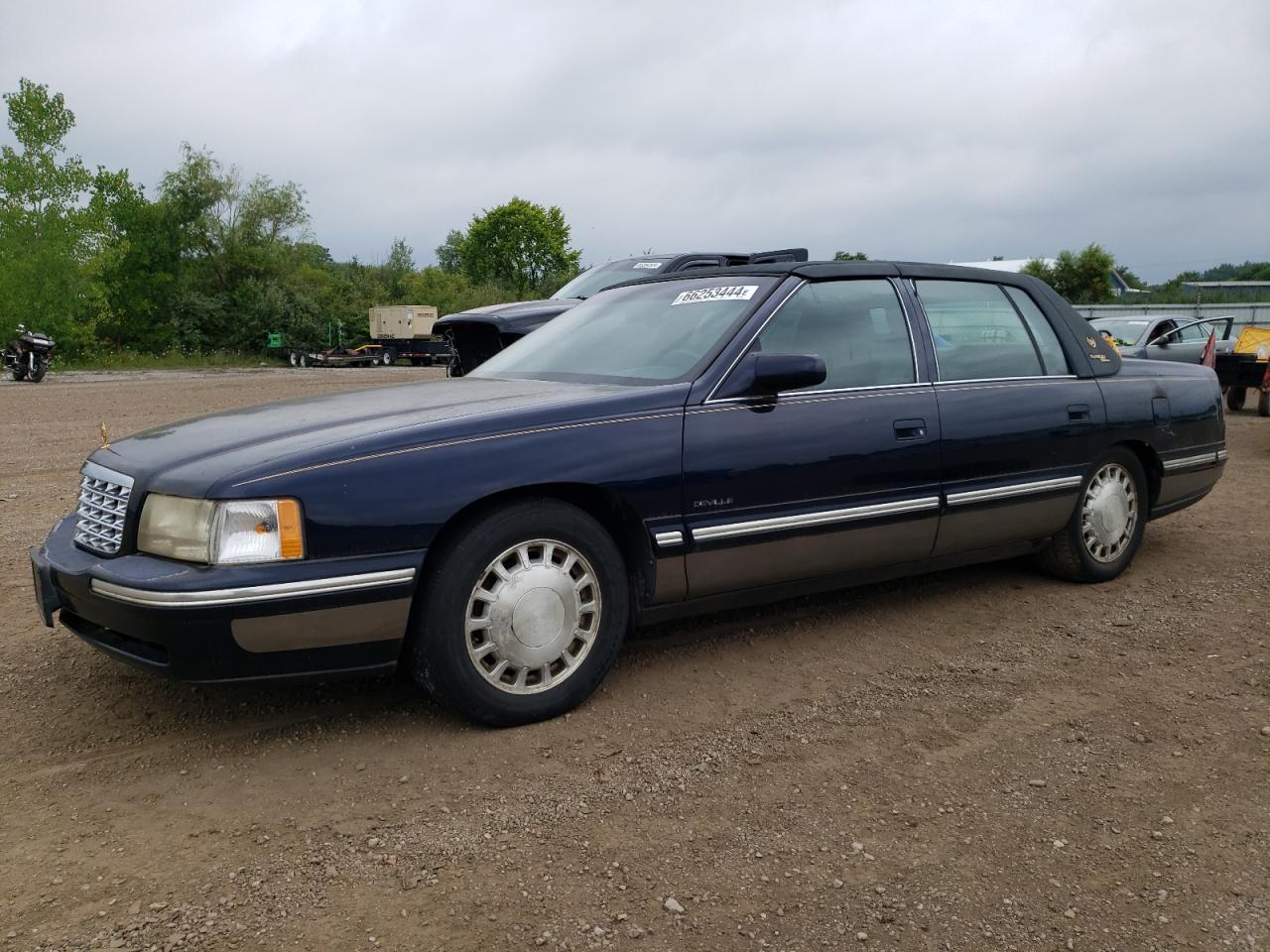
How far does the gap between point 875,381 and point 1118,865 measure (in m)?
2.08

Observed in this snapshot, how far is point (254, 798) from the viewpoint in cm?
282

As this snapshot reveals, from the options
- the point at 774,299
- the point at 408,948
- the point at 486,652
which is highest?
the point at 774,299

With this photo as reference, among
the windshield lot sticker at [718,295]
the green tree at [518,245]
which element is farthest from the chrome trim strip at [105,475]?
the green tree at [518,245]

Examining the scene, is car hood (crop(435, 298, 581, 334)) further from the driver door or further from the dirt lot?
the dirt lot

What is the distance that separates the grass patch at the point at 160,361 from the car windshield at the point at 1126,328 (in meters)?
27.5

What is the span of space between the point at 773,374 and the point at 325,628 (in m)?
1.68

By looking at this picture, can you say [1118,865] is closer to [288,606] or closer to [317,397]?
[288,606]

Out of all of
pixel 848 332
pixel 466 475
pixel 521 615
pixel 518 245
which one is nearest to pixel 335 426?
pixel 466 475

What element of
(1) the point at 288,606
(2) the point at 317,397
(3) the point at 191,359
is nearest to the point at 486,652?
(1) the point at 288,606

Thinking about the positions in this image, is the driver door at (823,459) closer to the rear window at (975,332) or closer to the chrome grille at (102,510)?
the rear window at (975,332)

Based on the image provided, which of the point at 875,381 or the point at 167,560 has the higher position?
the point at 875,381

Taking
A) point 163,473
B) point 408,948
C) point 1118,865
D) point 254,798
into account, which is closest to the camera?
point 408,948

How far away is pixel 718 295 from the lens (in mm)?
4117

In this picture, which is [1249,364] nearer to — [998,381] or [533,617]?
[998,381]
